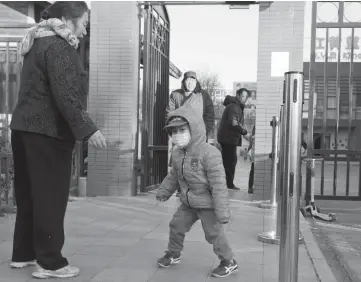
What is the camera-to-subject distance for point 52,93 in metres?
3.55

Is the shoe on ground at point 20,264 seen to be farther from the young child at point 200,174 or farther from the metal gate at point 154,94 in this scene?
the metal gate at point 154,94

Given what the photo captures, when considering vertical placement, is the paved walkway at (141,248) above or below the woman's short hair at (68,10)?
below

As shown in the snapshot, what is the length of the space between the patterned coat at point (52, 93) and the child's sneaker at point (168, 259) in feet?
4.18

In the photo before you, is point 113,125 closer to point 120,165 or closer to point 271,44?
point 120,165

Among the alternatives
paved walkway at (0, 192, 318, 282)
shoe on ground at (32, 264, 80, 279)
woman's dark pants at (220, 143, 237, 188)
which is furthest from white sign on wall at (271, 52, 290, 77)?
shoe on ground at (32, 264, 80, 279)

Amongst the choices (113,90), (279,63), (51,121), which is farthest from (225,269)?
(113,90)

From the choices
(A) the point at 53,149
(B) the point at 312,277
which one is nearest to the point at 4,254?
(A) the point at 53,149

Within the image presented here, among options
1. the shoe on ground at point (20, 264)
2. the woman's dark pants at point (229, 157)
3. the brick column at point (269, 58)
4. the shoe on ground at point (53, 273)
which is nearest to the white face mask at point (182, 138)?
the shoe on ground at point (53, 273)

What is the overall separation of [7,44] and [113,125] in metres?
2.97

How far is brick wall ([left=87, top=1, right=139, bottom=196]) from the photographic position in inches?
311

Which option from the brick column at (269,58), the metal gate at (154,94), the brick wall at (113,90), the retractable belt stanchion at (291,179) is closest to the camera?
the retractable belt stanchion at (291,179)

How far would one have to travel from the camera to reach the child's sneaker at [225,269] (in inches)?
151

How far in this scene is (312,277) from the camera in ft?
12.9

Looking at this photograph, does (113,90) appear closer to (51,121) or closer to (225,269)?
(51,121)
